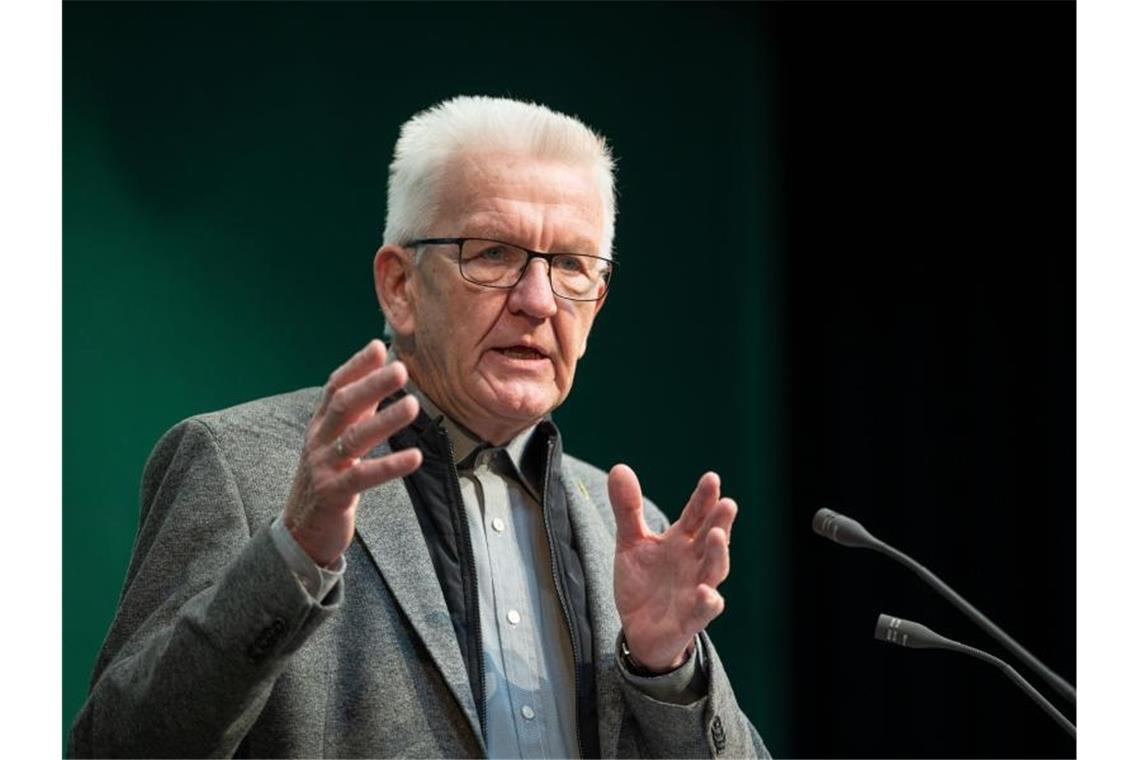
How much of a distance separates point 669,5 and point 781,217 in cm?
62

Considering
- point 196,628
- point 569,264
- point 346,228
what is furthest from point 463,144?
point 346,228

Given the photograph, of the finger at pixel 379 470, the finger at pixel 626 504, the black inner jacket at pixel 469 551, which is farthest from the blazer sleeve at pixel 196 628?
the finger at pixel 626 504

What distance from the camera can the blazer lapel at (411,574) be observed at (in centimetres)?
168

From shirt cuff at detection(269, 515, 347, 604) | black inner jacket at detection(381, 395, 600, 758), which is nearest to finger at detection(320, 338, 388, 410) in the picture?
shirt cuff at detection(269, 515, 347, 604)

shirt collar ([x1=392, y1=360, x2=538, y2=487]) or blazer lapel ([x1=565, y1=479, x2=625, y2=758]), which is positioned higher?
shirt collar ([x1=392, y1=360, x2=538, y2=487])

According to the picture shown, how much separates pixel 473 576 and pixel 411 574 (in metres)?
0.10

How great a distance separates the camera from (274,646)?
56.8 inches

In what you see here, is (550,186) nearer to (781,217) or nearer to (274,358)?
(274,358)

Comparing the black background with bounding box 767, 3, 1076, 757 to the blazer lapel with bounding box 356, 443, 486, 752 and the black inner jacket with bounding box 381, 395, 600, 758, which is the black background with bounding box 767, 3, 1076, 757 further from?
the blazer lapel with bounding box 356, 443, 486, 752

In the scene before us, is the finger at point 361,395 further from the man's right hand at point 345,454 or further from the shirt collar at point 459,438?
the shirt collar at point 459,438

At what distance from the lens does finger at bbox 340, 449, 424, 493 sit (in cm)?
134

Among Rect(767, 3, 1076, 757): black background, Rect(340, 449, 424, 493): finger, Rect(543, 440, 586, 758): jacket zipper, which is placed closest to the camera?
Rect(340, 449, 424, 493): finger

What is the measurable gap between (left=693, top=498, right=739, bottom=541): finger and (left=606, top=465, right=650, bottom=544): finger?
0.28 ft

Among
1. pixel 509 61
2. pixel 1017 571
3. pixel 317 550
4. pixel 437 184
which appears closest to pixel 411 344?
pixel 437 184
